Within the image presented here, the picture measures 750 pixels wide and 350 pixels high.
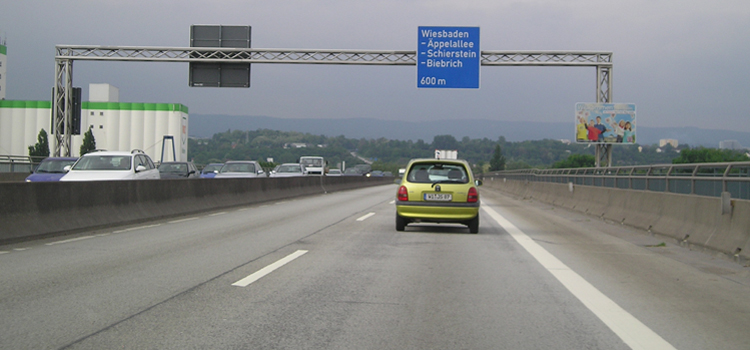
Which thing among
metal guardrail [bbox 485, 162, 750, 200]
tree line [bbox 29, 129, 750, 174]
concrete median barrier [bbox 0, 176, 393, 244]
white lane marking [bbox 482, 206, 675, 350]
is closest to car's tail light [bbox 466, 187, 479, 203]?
white lane marking [bbox 482, 206, 675, 350]

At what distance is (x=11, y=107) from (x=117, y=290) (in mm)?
113484

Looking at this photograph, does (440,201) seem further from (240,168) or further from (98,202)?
(240,168)

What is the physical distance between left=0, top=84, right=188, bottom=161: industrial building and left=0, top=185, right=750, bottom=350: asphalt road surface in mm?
101465

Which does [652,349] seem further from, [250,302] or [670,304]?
[250,302]

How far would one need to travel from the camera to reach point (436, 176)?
14062 mm

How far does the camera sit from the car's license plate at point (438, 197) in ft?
42.0

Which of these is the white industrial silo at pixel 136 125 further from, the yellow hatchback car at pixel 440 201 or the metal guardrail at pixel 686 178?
the yellow hatchback car at pixel 440 201

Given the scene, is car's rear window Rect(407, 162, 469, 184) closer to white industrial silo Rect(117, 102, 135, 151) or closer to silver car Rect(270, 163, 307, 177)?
silver car Rect(270, 163, 307, 177)

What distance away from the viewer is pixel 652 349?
464cm

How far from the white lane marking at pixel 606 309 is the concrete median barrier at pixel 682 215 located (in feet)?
7.89

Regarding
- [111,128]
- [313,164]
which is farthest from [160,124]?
[313,164]

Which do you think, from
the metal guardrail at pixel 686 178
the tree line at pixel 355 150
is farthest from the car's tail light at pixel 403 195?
the tree line at pixel 355 150

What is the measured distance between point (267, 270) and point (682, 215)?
7.44 metres

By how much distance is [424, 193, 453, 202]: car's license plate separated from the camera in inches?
504
